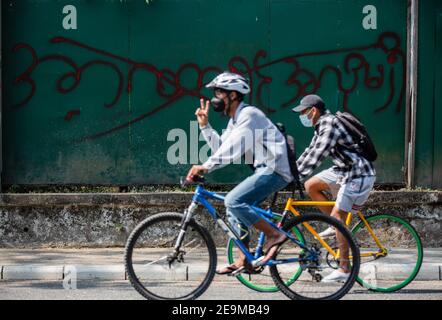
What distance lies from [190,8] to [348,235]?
4.70 metres

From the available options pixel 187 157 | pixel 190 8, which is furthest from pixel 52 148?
pixel 190 8

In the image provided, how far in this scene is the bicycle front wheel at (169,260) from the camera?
22.8ft

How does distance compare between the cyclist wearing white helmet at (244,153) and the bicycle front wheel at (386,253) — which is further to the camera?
the bicycle front wheel at (386,253)

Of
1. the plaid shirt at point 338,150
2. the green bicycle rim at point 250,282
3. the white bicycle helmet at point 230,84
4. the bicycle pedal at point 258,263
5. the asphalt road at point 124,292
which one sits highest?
the white bicycle helmet at point 230,84

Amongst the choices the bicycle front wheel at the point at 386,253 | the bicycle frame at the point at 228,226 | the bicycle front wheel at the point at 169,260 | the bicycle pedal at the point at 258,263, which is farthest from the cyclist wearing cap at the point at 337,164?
the bicycle front wheel at the point at 169,260

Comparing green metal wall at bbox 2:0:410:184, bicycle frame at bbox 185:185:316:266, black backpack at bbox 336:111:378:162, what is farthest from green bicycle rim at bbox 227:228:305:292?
green metal wall at bbox 2:0:410:184

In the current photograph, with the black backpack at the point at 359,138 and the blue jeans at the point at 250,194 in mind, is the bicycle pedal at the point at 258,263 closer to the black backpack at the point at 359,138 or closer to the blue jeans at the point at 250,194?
the blue jeans at the point at 250,194

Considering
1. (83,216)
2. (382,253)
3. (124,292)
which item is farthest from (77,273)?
(382,253)

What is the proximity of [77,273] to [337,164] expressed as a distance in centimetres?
272

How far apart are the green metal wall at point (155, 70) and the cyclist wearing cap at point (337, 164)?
3.05 meters

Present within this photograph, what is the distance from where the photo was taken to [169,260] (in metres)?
7.10

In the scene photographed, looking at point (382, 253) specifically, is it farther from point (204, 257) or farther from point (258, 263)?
point (204, 257)

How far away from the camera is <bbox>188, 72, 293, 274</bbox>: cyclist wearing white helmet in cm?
690

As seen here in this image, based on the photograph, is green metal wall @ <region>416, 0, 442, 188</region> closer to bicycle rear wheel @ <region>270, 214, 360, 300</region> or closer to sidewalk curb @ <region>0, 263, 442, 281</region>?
sidewalk curb @ <region>0, 263, 442, 281</region>
